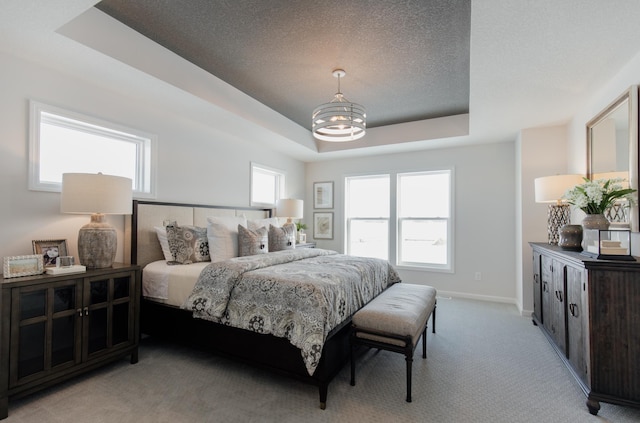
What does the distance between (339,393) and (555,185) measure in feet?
9.76

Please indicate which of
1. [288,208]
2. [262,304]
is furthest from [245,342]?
[288,208]

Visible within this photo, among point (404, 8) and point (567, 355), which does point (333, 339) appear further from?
point (404, 8)

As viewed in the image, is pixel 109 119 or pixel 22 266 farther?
pixel 109 119

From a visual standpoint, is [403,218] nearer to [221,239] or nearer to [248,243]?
[248,243]

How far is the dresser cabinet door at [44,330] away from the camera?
1899 millimetres

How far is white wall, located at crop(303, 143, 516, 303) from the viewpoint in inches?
177

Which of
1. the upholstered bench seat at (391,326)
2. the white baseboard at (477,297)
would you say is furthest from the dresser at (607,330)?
the white baseboard at (477,297)

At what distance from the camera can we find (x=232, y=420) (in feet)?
6.00

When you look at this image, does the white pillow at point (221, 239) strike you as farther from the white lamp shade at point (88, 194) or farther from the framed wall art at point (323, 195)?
the framed wall art at point (323, 195)

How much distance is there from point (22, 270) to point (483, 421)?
3203mm

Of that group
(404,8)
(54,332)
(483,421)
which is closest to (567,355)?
(483,421)

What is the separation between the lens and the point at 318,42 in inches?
101

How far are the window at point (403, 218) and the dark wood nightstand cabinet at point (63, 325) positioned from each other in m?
3.95

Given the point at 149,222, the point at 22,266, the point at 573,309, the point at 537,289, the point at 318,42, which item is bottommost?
the point at 537,289
